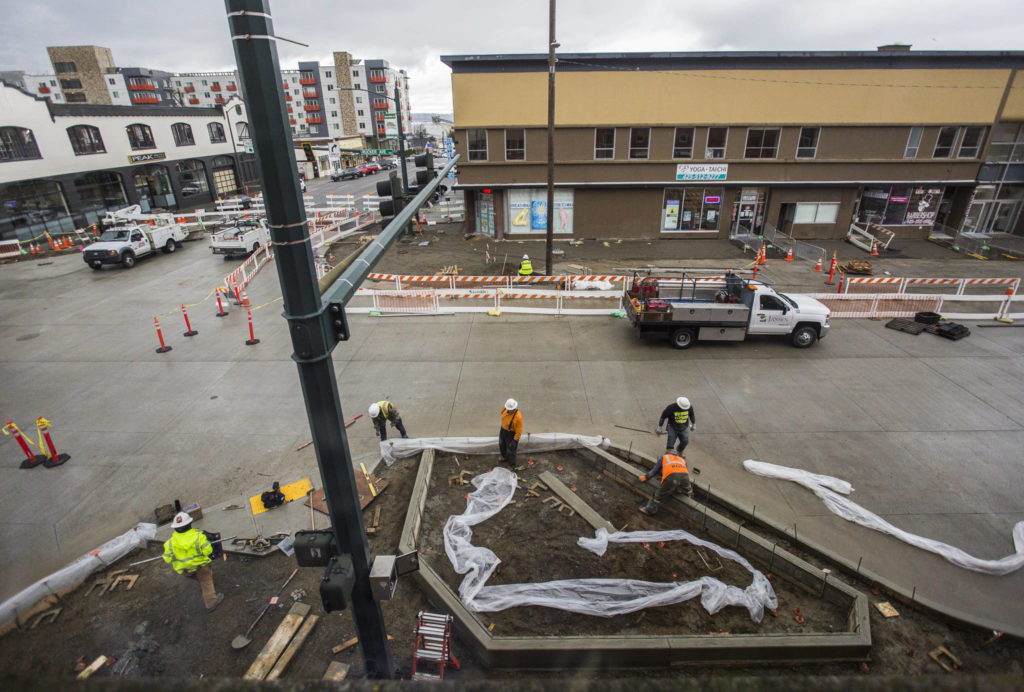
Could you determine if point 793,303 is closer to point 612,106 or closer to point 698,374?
point 698,374

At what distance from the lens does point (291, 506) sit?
852 centimetres

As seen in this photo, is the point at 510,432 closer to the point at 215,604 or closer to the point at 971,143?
the point at 215,604

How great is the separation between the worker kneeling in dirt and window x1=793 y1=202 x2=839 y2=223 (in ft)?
82.4

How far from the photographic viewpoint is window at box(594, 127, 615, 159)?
2531 cm

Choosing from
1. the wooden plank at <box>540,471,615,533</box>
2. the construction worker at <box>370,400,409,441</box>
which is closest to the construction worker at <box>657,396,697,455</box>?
the wooden plank at <box>540,471,615,533</box>

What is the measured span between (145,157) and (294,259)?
→ 42875mm

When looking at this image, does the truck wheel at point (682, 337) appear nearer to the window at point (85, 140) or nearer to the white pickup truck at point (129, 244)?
the white pickup truck at point (129, 244)

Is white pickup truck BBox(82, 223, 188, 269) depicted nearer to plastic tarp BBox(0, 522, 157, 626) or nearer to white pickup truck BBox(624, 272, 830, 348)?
plastic tarp BBox(0, 522, 157, 626)

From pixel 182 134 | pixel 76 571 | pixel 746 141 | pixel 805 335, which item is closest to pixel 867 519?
pixel 805 335

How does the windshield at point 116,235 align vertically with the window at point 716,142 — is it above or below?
below

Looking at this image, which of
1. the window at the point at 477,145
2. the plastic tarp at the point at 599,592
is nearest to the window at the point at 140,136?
the window at the point at 477,145

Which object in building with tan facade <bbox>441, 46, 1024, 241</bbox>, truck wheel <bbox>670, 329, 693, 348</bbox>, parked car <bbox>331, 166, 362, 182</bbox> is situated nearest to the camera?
truck wheel <bbox>670, 329, 693, 348</bbox>

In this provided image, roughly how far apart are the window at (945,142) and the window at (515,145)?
70.6 feet

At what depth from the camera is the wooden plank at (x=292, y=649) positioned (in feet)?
19.0
